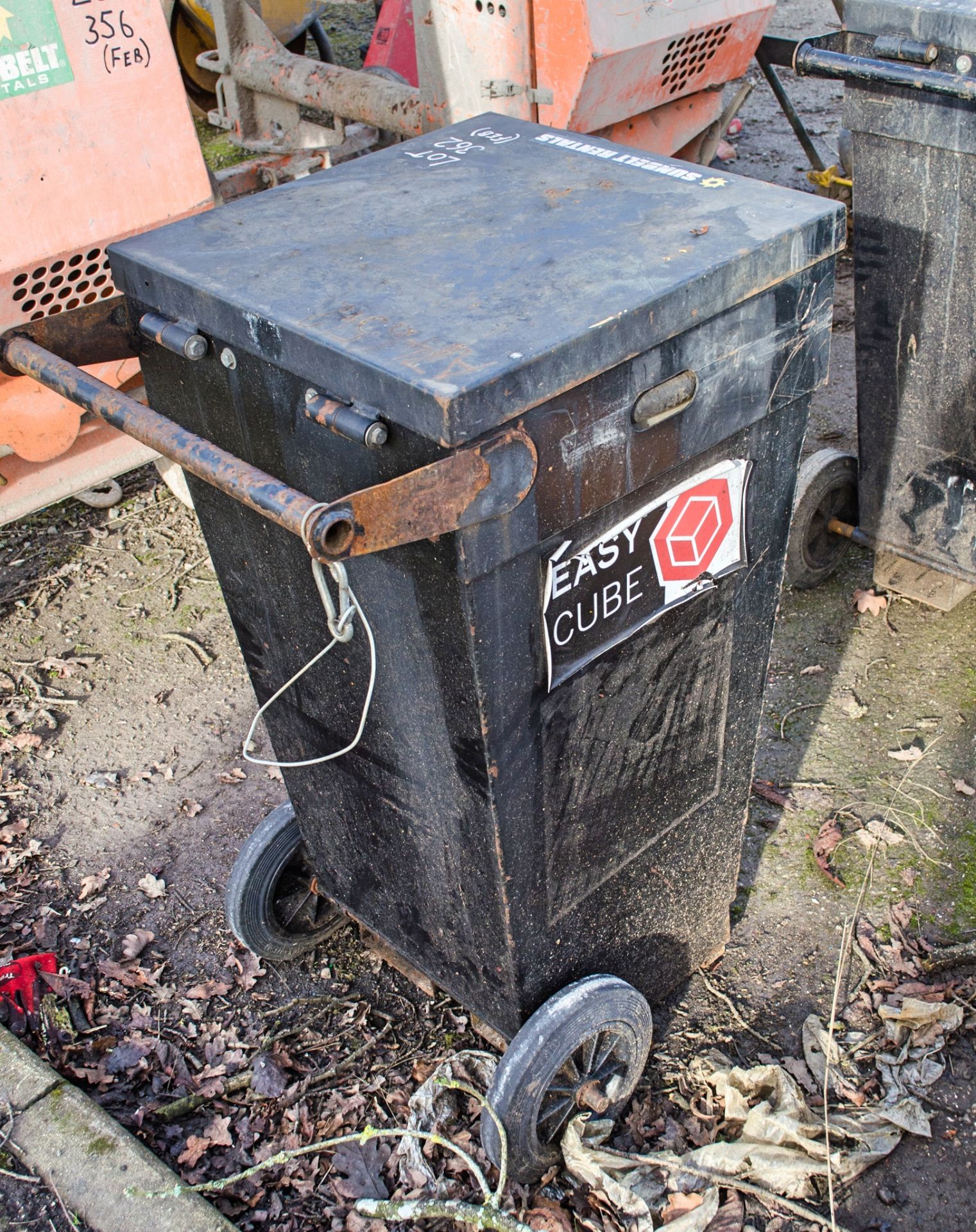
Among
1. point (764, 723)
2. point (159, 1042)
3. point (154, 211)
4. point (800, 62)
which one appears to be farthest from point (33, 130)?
point (764, 723)

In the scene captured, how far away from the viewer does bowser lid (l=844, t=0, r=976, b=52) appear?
102 inches

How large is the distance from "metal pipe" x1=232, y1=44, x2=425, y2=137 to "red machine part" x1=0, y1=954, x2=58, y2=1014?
3.38m

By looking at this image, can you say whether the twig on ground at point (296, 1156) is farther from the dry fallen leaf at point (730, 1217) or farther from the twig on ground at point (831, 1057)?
the twig on ground at point (831, 1057)

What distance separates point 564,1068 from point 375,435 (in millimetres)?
1322

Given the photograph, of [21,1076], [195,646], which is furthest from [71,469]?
[21,1076]

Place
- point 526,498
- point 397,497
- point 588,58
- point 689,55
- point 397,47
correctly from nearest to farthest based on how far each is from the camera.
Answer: point 397,497, point 526,498, point 588,58, point 689,55, point 397,47

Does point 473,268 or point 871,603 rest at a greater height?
point 473,268

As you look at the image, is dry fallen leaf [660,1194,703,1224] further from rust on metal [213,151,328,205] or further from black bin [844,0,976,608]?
rust on metal [213,151,328,205]

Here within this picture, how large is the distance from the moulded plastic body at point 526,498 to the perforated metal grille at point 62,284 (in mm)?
1253

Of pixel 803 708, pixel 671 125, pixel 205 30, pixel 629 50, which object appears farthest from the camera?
pixel 205 30

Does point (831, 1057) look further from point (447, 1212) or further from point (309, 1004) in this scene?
point (309, 1004)

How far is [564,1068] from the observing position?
2146mm

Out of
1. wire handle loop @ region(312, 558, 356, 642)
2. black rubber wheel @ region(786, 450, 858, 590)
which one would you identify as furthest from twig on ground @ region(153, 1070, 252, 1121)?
black rubber wheel @ region(786, 450, 858, 590)

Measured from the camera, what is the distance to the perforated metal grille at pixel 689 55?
13.2ft
